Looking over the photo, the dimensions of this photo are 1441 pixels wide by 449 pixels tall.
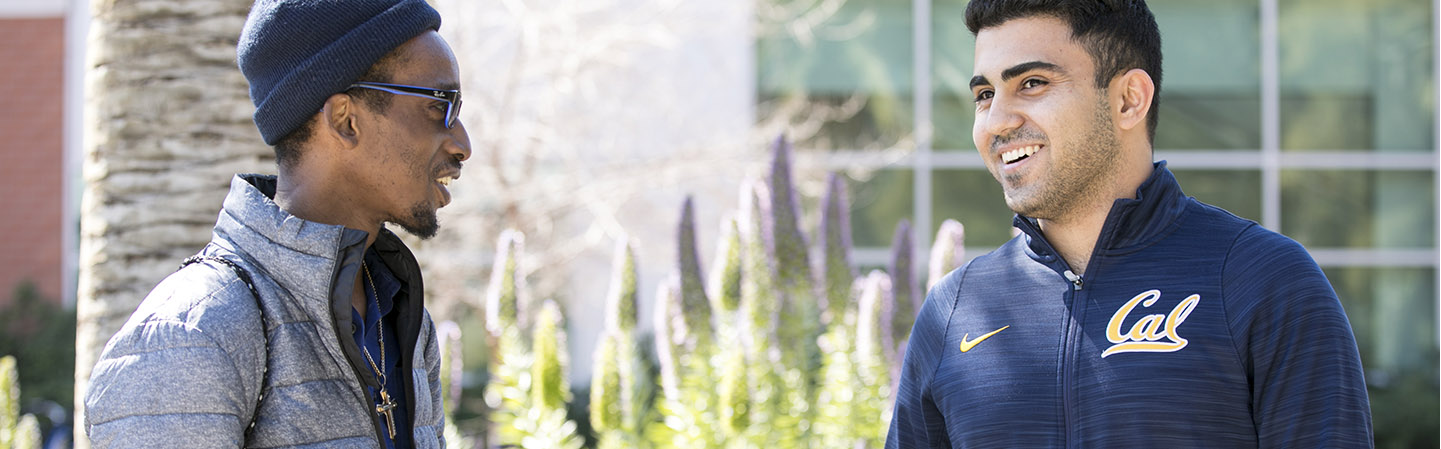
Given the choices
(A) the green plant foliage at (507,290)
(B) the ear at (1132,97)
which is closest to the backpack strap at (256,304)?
(B) the ear at (1132,97)

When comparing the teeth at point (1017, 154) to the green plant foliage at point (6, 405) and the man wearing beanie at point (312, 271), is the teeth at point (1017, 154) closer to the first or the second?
the man wearing beanie at point (312, 271)

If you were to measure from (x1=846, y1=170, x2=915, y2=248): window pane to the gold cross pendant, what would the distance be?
8.54 m

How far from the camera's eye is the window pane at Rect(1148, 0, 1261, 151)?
10.5 m

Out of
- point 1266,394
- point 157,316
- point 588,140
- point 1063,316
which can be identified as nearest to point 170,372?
point 157,316

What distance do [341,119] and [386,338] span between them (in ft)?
1.39

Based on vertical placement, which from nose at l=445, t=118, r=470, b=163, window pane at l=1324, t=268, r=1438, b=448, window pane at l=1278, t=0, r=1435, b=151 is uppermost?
window pane at l=1278, t=0, r=1435, b=151

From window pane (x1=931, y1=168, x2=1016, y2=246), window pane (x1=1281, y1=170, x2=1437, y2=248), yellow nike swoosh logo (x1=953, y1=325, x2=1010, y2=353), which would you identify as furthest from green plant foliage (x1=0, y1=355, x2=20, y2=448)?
window pane (x1=1281, y1=170, x2=1437, y2=248)

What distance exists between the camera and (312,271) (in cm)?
187

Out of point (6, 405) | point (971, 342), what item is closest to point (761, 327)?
point (971, 342)

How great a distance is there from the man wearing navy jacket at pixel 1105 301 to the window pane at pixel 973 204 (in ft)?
27.1

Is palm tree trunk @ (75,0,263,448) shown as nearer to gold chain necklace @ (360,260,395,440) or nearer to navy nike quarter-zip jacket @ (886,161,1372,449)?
gold chain necklace @ (360,260,395,440)

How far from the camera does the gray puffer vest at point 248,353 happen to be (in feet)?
5.37

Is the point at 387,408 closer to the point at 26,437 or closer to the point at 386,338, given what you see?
the point at 386,338

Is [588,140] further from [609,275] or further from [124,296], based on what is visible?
[124,296]
